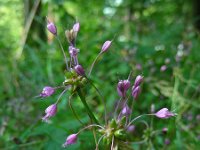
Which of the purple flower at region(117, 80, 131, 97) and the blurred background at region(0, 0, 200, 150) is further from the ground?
the purple flower at region(117, 80, 131, 97)

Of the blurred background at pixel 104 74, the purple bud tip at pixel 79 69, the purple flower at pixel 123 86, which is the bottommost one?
the blurred background at pixel 104 74

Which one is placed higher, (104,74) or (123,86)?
(123,86)

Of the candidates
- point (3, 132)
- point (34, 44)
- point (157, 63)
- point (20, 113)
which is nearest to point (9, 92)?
point (20, 113)

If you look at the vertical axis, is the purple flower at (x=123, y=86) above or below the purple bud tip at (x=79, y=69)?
below

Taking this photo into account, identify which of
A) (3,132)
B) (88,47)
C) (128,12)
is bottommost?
(3,132)

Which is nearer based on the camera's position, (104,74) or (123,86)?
(123,86)

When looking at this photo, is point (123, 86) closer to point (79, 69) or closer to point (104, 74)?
point (79, 69)

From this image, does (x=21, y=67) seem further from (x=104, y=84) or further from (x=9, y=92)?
(x=104, y=84)

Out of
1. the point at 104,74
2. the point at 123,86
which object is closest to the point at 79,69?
the point at 123,86
